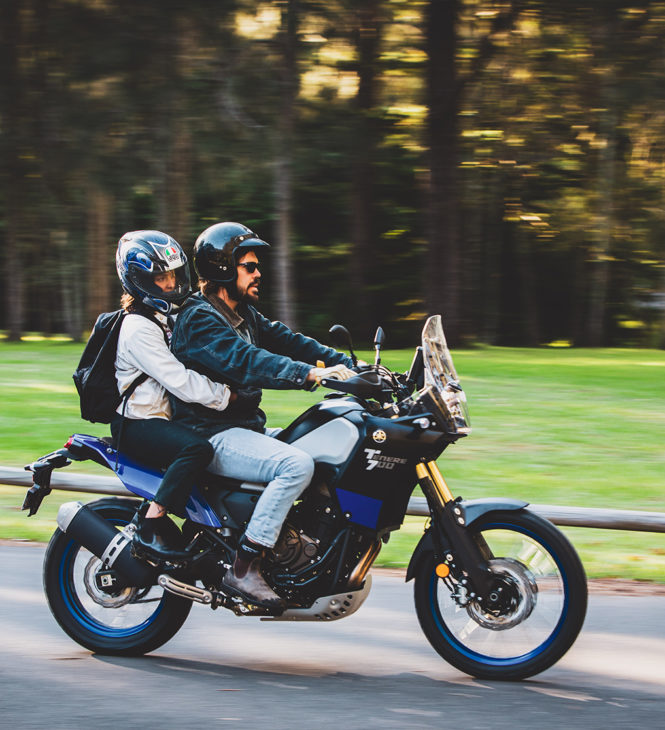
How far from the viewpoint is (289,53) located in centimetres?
1698

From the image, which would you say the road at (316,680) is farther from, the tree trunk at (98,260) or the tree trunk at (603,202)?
the tree trunk at (98,260)

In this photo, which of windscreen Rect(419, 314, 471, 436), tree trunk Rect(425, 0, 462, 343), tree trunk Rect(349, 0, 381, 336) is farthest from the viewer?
tree trunk Rect(425, 0, 462, 343)

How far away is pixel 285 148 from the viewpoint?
17625mm

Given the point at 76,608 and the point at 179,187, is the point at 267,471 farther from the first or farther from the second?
the point at 179,187

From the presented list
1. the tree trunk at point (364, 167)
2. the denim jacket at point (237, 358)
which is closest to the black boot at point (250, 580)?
the denim jacket at point (237, 358)

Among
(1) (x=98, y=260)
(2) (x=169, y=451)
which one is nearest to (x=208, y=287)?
(2) (x=169, y=451)

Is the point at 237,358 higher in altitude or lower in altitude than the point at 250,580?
higher

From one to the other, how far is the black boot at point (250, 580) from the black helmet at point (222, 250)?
3.65ft

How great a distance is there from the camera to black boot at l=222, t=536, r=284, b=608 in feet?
14.4

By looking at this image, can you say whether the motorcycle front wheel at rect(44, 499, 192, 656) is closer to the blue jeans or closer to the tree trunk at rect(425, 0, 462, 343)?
the blue jeans

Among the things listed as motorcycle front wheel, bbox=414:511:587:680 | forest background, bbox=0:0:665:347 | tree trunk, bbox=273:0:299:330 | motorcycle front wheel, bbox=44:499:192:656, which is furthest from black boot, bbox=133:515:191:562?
tree trunk, bbox=273:0:299:330

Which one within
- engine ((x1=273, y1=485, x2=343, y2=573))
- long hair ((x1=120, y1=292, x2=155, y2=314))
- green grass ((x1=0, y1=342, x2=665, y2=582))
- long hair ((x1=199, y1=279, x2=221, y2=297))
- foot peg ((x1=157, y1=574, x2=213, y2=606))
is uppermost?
long hair ((x1=199, y1=279, x2=221, y2=297))

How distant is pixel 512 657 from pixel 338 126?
15.8 m

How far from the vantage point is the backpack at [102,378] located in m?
4.59
